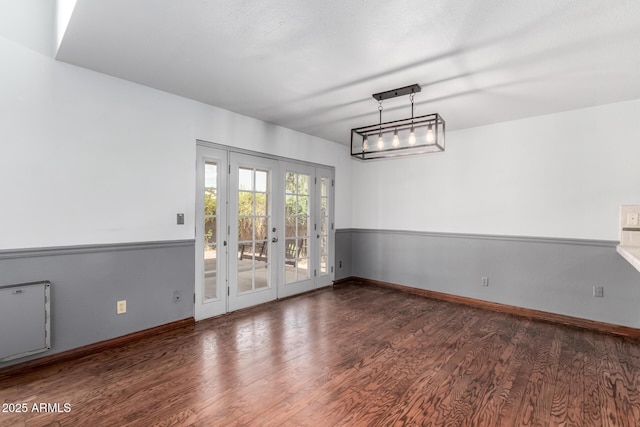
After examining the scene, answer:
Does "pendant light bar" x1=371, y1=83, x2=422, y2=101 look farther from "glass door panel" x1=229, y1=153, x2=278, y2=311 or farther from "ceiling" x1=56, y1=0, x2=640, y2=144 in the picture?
"glass door panel" x1=229, y1=153, x2=278, y2=311

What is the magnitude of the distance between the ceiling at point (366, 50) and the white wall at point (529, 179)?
42cm

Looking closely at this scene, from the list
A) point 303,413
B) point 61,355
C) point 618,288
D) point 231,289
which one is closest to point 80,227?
point 61,355

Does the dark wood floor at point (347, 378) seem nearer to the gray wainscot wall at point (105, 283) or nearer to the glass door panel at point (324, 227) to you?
the gray wainscot wall at point (105, 283)

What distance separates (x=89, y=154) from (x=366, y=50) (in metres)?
2.61

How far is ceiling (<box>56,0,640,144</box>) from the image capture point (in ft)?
6.36

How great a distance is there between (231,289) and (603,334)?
4.35m

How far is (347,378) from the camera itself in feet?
7.98

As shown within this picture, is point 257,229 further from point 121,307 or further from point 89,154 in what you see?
point 89,154

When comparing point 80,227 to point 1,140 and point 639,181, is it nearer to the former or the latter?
point 1,140

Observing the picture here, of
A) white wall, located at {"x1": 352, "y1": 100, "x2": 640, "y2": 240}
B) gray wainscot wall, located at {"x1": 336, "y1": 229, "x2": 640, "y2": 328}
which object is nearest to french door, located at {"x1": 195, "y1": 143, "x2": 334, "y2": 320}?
gray wainscot wall, located at {"x1": 336, "y1": 229, "x2": 640, "y2": 328}

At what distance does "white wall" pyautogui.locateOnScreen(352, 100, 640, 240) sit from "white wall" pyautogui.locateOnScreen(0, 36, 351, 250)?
321cm

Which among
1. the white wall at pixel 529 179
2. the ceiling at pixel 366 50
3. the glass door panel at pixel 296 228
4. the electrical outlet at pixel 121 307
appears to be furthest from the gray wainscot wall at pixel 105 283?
the white wall at pixel 529 179

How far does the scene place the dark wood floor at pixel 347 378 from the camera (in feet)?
6.52

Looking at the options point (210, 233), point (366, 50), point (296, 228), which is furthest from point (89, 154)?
point (296, 228)
